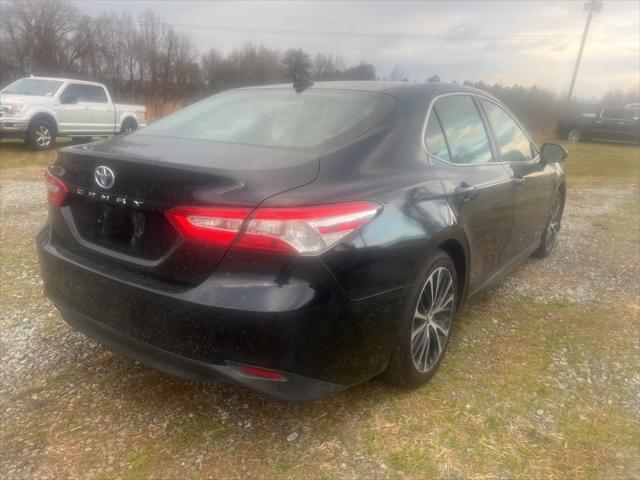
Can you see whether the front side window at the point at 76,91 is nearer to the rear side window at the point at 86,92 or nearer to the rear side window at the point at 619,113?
the rear side window at the point at 86,92

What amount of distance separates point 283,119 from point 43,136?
37.4ft

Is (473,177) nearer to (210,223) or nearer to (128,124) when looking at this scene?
(210,223)

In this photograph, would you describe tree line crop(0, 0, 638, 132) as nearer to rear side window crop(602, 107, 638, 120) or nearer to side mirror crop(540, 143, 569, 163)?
rear side window crop(602, 107, 638, 120)

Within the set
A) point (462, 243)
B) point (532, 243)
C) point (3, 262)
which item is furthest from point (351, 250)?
point (3, 262)

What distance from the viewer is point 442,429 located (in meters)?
2.33

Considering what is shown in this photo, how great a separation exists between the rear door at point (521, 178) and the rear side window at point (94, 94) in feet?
40.7

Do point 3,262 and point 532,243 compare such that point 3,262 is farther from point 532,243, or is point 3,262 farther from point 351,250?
point 532,243

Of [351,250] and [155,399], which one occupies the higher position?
[351,250]

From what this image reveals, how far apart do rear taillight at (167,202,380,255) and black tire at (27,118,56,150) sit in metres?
11.7

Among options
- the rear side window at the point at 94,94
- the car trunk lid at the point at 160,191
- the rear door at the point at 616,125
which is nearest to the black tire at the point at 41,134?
the rear side window at the point at 94,94

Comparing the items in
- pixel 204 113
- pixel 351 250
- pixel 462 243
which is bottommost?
pixel 462 243

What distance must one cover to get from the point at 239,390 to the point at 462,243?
139cm

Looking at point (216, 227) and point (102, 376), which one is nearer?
point (216, 227)

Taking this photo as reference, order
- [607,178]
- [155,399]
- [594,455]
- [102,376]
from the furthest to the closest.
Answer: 1. [607,178]
2. [102,376]
3. [155,399]
4. [594,455]
